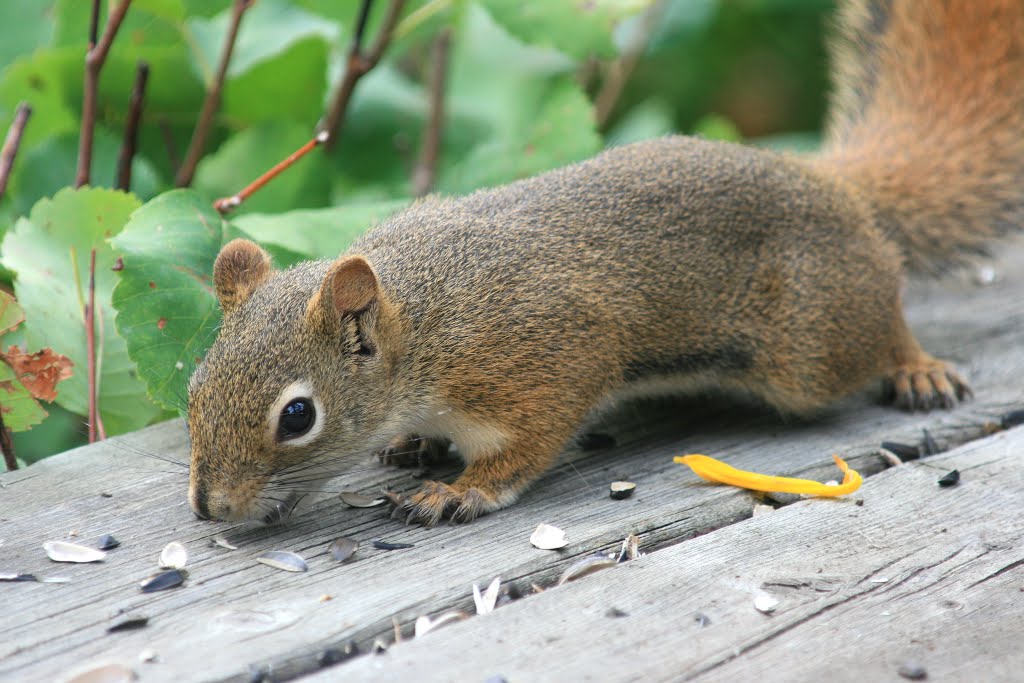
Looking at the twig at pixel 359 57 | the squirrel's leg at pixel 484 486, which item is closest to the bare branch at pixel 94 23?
the twig at pixel 359 57

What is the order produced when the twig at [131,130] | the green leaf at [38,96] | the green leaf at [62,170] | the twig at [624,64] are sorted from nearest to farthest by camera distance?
the twig at [131,130]
the green leaf at [62,170]
the green leaf at [38,96]
the twig at [624,64]

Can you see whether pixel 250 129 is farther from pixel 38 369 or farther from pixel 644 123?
pixel 644 123

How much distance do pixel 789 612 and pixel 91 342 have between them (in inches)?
69.3

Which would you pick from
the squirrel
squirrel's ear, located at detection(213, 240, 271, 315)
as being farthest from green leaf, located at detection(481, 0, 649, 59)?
squirrel's ear, located at detection(213, 240, 271, 315)

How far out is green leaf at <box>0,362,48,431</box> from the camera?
2436 mm

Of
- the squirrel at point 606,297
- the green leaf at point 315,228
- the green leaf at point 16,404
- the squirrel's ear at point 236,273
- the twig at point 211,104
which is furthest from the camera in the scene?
the twig at point 211,104

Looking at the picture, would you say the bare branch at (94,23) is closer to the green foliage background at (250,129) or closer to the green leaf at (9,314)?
the green foliage background at (250,129)

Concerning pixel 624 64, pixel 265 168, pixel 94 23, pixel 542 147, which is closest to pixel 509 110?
pixel 624 64

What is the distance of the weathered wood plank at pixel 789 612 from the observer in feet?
5.33

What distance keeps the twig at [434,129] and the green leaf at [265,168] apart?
2.34 feet

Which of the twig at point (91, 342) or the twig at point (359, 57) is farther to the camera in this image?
the twig at point (359, 57)

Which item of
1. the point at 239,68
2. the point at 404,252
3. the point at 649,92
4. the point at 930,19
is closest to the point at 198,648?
the point at 404,252

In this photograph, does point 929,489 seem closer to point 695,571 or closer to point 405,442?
point 695,571

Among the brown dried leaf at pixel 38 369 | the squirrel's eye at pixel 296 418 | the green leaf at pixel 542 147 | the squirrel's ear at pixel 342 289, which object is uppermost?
the green leaf at pixel 542 147
